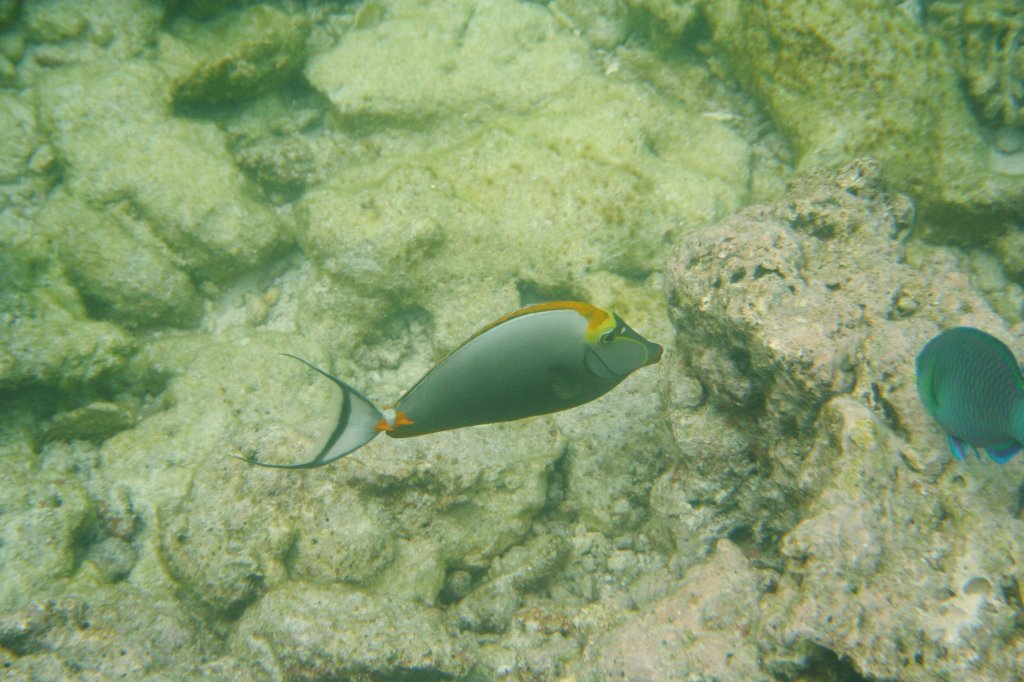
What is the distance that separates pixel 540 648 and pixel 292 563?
138 cm

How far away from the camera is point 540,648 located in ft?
9.27

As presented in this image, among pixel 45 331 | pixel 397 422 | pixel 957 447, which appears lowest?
pixel 45 331

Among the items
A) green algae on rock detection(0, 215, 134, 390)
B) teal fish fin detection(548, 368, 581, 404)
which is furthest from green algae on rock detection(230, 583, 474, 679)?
green algae on rock detection(0, 215, 134, 390)

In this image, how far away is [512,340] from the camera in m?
1.81

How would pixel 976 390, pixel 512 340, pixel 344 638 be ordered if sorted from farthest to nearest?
pixel 344 638 → pixel 512 340 → pixel 976 390

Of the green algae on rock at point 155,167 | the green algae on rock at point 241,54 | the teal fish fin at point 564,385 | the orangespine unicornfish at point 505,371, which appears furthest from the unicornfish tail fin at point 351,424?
the green algae on rock at point 241,54

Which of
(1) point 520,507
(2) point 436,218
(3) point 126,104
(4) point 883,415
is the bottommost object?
(1) point 520,507

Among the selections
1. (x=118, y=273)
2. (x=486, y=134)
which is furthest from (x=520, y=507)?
(x=118, y=273)

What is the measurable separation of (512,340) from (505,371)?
0.11 m

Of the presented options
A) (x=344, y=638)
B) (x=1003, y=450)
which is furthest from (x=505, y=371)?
(x=344, y=638)

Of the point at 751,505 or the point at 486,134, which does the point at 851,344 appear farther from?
the point at 486,134

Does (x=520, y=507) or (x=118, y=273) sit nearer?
(x=520, y=507)

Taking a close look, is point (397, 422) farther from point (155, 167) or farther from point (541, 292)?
point (155, 167)

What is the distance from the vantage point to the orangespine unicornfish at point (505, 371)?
178cm
